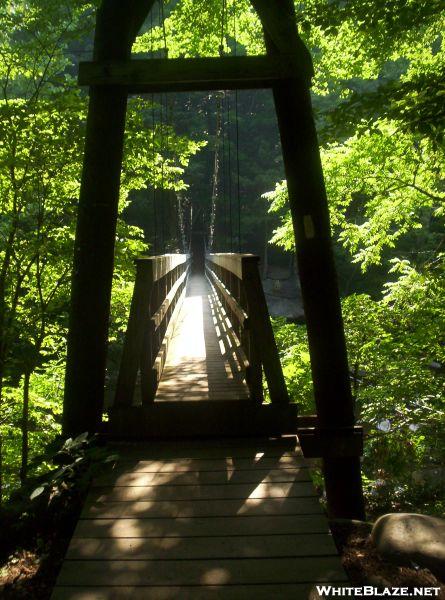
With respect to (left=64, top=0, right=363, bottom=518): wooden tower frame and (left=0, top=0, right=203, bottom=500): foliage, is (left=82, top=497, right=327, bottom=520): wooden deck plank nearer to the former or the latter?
(left=64, top=0, right=363, bottom=518): wooden tower frame

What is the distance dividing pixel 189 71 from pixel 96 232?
1235 millimetres

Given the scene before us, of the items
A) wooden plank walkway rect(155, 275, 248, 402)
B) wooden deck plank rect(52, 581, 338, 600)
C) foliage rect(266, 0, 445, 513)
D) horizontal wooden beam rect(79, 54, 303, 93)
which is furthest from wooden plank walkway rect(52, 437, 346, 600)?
foliage rect(266, 0, 445, 513)

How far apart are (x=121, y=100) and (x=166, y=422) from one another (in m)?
2.16

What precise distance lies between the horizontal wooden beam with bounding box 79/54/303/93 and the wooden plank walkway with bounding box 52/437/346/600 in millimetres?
2404

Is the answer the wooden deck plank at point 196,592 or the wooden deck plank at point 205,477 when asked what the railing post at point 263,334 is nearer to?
the wooden deck plank at point 205,477

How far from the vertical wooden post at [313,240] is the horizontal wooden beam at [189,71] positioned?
4.9 inches

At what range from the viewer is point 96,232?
3512mm

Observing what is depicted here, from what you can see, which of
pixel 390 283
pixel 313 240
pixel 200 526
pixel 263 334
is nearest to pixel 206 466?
pixel 200 526

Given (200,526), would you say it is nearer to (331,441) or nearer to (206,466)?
(206,466)

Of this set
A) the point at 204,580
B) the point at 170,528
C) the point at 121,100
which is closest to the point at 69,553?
the point at 170,528

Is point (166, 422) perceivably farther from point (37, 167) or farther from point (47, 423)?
point (47, 423)

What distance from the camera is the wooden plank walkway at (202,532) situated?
6.32 feet

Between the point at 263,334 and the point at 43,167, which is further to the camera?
the point at 43,167

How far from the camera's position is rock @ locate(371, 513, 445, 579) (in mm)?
2148
